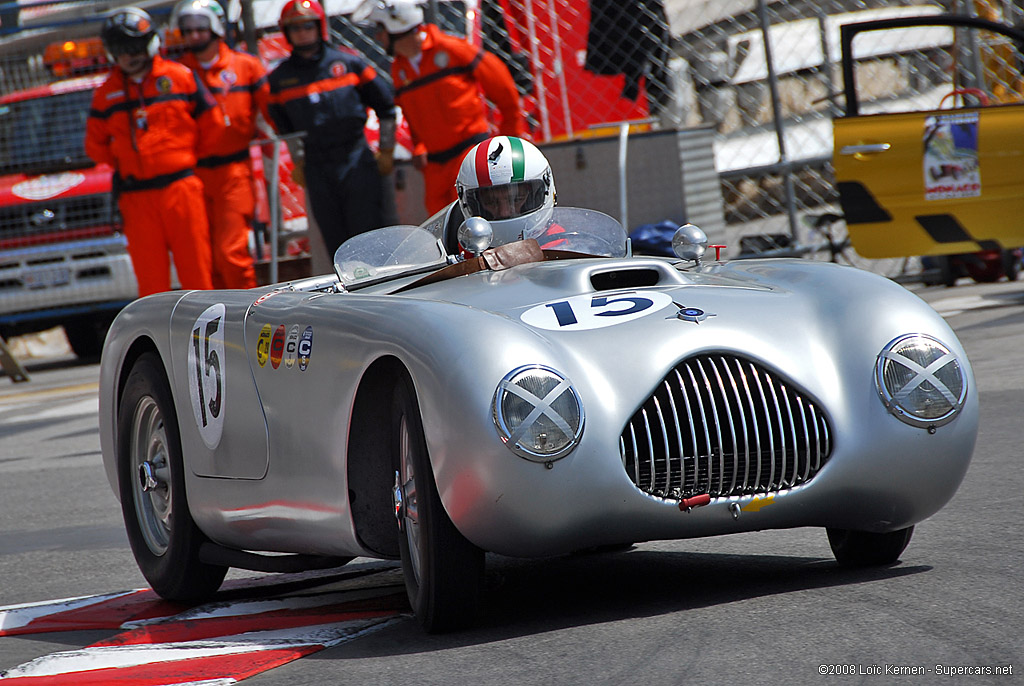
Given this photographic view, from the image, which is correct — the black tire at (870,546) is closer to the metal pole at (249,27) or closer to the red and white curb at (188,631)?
the red and white curb at (188,631)

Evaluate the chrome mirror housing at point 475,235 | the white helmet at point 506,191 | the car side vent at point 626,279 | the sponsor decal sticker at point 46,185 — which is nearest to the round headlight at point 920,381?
the car side vent at point 626,279

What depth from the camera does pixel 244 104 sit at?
33.2 ft

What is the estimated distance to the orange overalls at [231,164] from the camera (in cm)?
1009

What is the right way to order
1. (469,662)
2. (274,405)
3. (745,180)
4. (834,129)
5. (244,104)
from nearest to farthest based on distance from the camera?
(469,662), (274,405), (834,129), (244,104), (745,180)

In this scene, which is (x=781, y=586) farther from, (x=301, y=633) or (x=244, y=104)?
(x=244, y=104)

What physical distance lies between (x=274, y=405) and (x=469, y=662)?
1150mm

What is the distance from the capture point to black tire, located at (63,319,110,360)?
14.9 meters

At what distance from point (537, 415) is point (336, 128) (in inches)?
267

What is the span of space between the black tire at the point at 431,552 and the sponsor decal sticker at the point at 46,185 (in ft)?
35.0

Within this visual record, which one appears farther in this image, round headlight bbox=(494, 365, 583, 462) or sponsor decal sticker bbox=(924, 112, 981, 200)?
sponsor decal sticker bbox=(924, 112, 981, 200)

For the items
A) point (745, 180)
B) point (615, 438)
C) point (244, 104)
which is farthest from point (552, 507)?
point (745, 180)

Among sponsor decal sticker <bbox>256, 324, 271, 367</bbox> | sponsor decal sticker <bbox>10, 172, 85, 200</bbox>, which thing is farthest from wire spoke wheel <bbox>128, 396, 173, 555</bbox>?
sponsor decal sticker <bbox>10, 172, 85, 200</bbox>

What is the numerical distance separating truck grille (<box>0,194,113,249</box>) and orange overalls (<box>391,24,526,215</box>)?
4.68 m

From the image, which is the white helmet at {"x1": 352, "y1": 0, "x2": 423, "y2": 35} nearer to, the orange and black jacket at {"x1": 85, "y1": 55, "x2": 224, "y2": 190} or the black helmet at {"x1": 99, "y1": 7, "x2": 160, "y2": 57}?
the orange and black jacket at {"x1": 85, "y1": 55, "x2": 224, "y2": 190}
